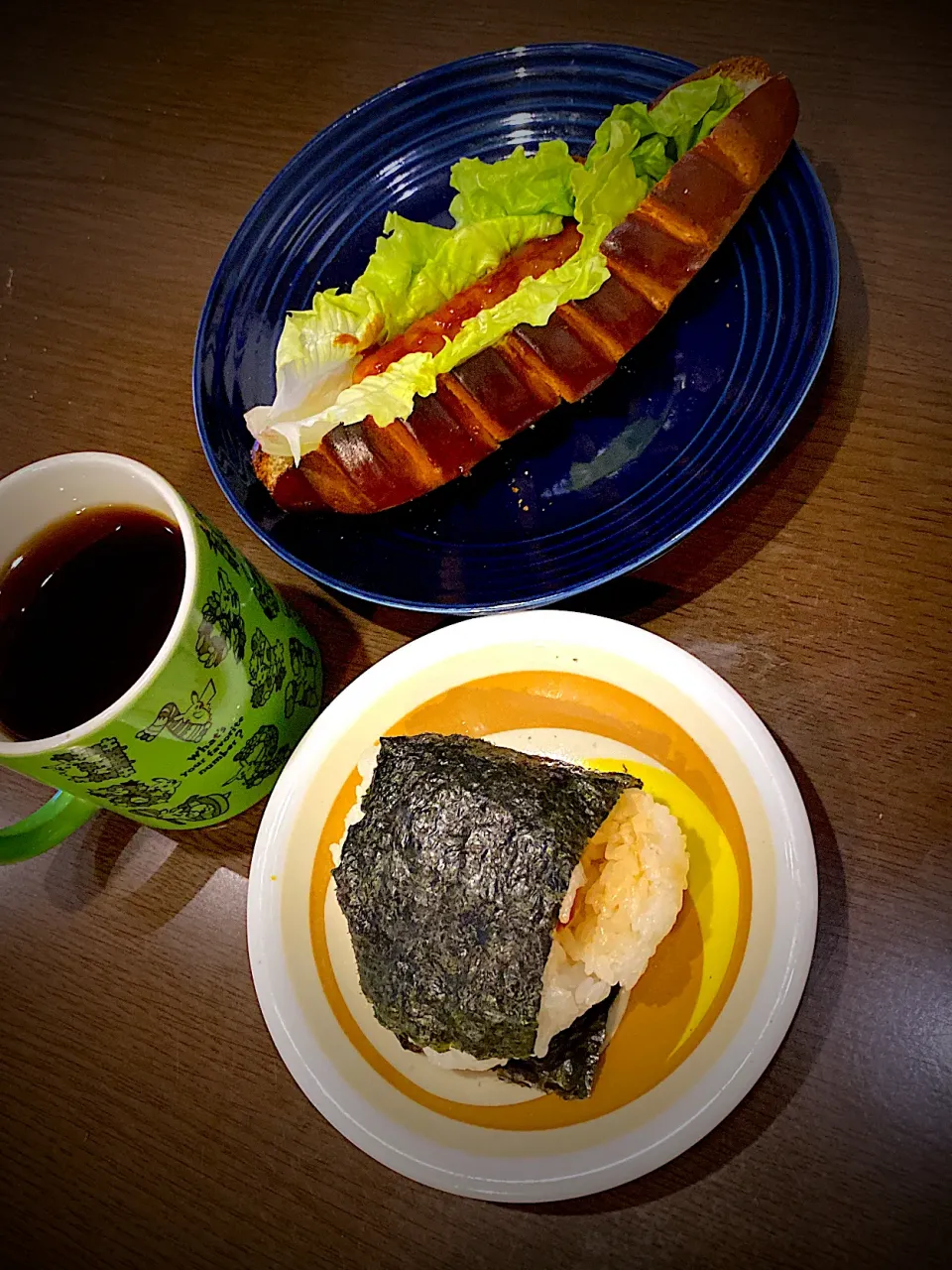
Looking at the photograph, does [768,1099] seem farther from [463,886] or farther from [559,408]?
[559,408]

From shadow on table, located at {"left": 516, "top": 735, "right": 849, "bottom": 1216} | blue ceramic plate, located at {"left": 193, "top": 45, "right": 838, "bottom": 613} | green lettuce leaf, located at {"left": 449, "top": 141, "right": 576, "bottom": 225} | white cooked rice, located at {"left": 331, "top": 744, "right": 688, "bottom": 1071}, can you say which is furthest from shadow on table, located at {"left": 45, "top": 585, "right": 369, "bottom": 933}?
green lettuce leaf, located at {"left": 449, "top": 141, "right": 576, "bottom": 225}

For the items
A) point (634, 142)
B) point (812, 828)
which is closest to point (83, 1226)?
point (812, 828)

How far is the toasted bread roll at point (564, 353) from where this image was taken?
51.4 inches

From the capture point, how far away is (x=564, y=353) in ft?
4.32

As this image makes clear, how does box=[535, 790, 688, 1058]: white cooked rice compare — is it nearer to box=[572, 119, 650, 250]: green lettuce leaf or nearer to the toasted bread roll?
the toasted bread roll

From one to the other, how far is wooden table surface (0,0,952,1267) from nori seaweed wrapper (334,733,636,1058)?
244 millimetres

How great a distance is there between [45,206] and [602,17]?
1.11m

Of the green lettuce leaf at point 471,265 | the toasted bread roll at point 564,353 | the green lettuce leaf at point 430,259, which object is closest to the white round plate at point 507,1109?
the toasted bread roll at point 564,353

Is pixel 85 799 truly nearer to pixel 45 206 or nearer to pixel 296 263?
pixel 296 263

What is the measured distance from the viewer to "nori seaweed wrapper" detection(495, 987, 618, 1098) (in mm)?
973

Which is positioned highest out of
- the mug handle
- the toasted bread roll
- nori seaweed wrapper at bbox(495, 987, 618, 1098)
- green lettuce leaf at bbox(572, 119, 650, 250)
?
green lettuce leaf at bbox(572, 119, 650, 250)

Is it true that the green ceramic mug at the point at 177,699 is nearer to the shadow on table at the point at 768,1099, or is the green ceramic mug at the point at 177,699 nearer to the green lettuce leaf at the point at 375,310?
the green lettuce leaf at the point at 375,310

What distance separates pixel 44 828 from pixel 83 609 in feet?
0.82

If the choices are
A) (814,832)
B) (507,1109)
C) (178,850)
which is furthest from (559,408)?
(507,1109)
